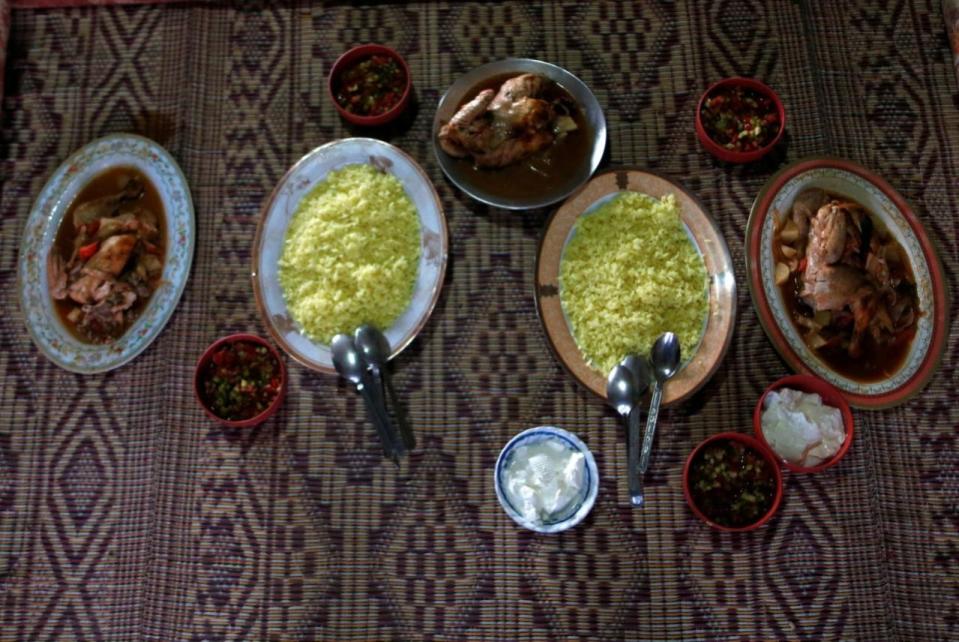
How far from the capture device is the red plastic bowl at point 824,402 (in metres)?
2.26

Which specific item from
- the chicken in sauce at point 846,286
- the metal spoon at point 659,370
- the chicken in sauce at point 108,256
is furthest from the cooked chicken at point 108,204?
the chicken in sauce at point 846,286

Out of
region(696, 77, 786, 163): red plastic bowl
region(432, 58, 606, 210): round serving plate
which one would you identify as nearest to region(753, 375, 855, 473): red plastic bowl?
region(696, 77, 786, 163): red plastic bowl

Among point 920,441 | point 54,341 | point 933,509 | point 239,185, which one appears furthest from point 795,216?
point 54,341

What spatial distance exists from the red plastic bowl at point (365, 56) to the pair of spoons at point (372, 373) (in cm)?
82

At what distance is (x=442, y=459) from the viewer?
2.43 metres

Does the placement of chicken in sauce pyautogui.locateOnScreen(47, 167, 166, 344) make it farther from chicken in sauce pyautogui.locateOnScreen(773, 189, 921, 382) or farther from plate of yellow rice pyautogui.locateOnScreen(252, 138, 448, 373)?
chicken in sauce pyautogui.locateOnScreen(773, 189, 921, 382)

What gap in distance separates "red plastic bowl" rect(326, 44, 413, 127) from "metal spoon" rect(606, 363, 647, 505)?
1.29 meters

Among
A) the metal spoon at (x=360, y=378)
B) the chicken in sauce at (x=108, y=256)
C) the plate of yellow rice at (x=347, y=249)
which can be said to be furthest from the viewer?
the chicken in sauce at (x=108, y=256)

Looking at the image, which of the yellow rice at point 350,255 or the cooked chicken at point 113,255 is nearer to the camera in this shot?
the yellow rice at point 350,255

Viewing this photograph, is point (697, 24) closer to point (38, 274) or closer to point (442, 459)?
point (442, 459)

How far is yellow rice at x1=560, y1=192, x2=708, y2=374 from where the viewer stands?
2.39 meters

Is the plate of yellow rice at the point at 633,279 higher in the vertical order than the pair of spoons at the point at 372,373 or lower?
higher

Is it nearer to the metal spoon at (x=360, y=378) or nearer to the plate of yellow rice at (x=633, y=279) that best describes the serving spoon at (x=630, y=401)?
the plate of yellow rice at (x=633, y=279)

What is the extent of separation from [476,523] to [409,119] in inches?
62.2
